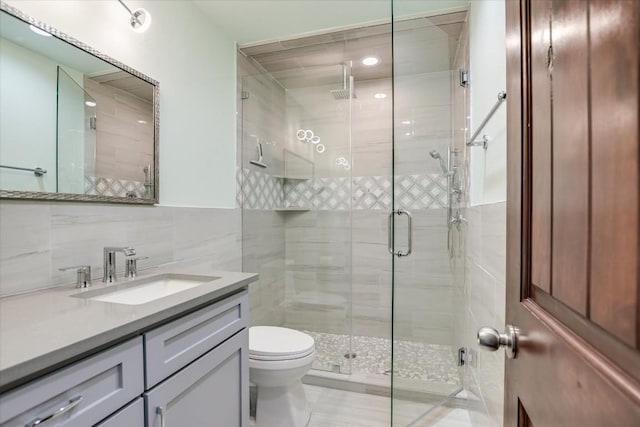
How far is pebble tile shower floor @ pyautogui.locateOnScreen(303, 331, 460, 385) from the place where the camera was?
1.92 metres

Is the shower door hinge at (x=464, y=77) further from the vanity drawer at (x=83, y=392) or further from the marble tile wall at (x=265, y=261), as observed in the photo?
the vanity drawer at (x=83, y=392)

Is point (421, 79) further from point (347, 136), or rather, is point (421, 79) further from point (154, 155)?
point (154, 155)

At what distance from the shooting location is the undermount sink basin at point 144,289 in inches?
49.2

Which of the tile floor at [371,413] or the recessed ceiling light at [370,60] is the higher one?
the recessed ceiling light at [370,60]

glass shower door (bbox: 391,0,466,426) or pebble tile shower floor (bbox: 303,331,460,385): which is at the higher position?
glass shower door (bbox: 391,0,466,426)

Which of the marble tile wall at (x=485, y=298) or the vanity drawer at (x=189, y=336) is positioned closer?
the vanity drawer at (x=189, y=336)

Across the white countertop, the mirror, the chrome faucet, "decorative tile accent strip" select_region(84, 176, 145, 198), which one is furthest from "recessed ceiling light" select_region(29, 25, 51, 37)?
the white countertop

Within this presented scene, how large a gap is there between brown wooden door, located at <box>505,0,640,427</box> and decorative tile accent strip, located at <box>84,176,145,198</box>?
1.54 m

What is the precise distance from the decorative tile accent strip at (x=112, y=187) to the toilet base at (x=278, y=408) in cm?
124

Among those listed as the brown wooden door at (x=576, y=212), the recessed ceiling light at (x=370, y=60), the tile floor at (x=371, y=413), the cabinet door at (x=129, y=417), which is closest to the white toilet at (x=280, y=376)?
the tile floor at (x=371, y=413)

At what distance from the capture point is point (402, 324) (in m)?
1.90

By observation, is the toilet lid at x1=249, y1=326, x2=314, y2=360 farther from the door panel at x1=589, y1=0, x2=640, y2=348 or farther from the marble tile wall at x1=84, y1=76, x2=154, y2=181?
the door panel at x1=589, y1=0, x2=640, y2=348

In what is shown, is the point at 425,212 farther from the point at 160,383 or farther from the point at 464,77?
the point at 160,383

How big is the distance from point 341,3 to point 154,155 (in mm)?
1434
